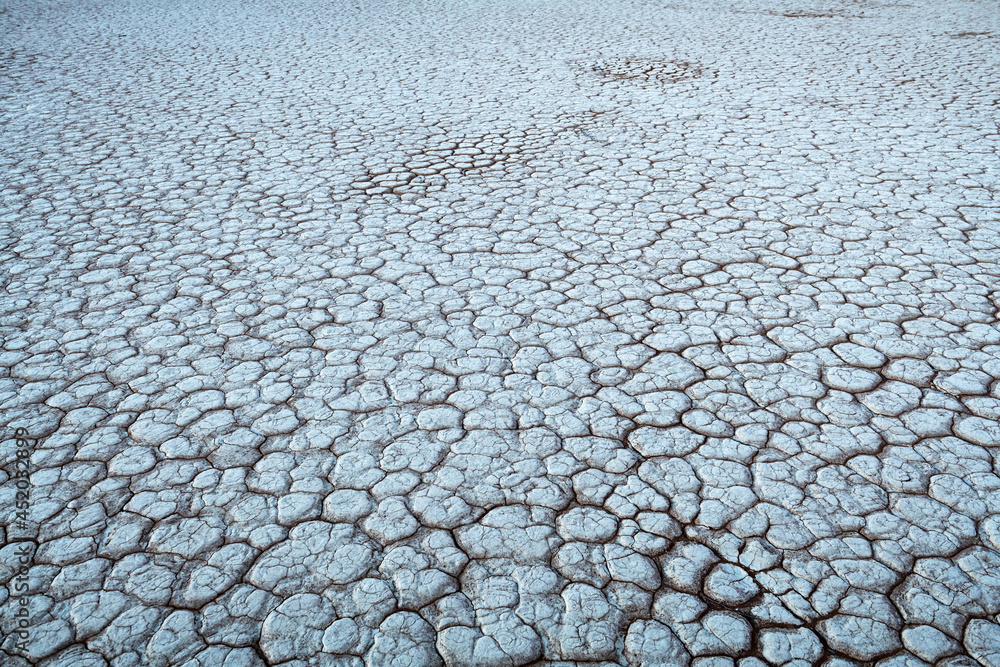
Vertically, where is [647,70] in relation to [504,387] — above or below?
below

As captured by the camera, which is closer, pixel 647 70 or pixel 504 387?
pixel 504 387

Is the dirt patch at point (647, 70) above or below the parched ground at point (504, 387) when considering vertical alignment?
below

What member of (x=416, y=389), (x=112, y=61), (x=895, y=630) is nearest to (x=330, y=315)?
(x=416, y=389)

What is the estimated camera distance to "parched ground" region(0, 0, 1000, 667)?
1.39 meters

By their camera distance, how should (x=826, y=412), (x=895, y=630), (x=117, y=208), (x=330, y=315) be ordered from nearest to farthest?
(x=895, y=630) < (x=826, y=412) < (x=330, y=315) < (x=117, y=208)

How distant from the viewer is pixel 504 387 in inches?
80.4

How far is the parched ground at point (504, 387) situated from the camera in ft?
4.55

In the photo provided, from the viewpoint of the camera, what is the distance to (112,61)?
5.99 m

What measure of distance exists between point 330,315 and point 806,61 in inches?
199

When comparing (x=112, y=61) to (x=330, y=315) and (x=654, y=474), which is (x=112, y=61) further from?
(x=654, y=474)

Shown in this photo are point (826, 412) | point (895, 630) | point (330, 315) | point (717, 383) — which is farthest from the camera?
point (330, 315)

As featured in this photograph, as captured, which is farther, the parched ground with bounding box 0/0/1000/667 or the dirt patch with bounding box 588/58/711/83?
the dirt patch with bounding box 588/58/711/83

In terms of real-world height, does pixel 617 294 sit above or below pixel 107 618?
below

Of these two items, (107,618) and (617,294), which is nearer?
(107,618)
